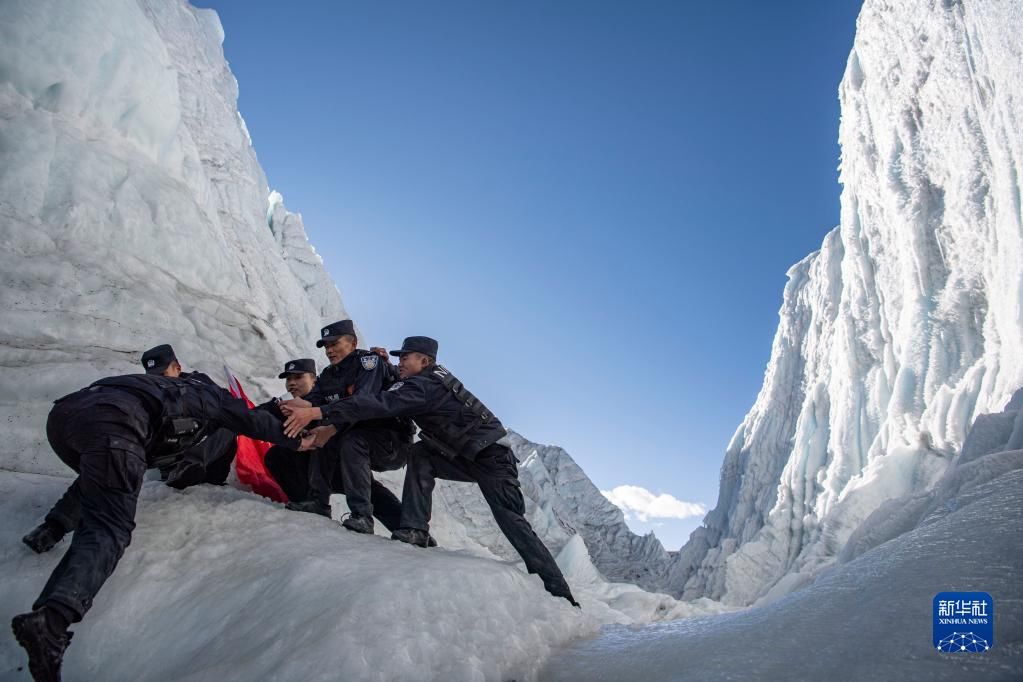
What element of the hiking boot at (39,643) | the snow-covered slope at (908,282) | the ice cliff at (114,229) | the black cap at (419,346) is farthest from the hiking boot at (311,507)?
the snow-covered slope at (908,282)

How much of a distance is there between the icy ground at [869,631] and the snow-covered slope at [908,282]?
11095 millimetres

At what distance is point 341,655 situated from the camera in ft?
7.48

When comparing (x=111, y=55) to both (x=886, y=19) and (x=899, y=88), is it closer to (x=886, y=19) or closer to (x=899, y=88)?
(x=899, y=88)

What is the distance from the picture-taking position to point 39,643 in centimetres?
238

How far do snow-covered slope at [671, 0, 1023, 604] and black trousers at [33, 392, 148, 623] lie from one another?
1294 cm

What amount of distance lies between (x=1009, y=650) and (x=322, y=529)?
323cm

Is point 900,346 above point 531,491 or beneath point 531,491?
above

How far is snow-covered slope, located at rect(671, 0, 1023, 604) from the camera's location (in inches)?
540

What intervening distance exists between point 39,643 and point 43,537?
1146mm

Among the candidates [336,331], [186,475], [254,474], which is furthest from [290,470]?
[336,331]

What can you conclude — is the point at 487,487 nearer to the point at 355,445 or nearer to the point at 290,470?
the point at 355,445

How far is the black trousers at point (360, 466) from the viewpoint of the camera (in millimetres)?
4188

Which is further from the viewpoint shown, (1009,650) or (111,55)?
(111,55)

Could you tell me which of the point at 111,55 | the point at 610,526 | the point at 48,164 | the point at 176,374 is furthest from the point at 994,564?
the point at 610,526
